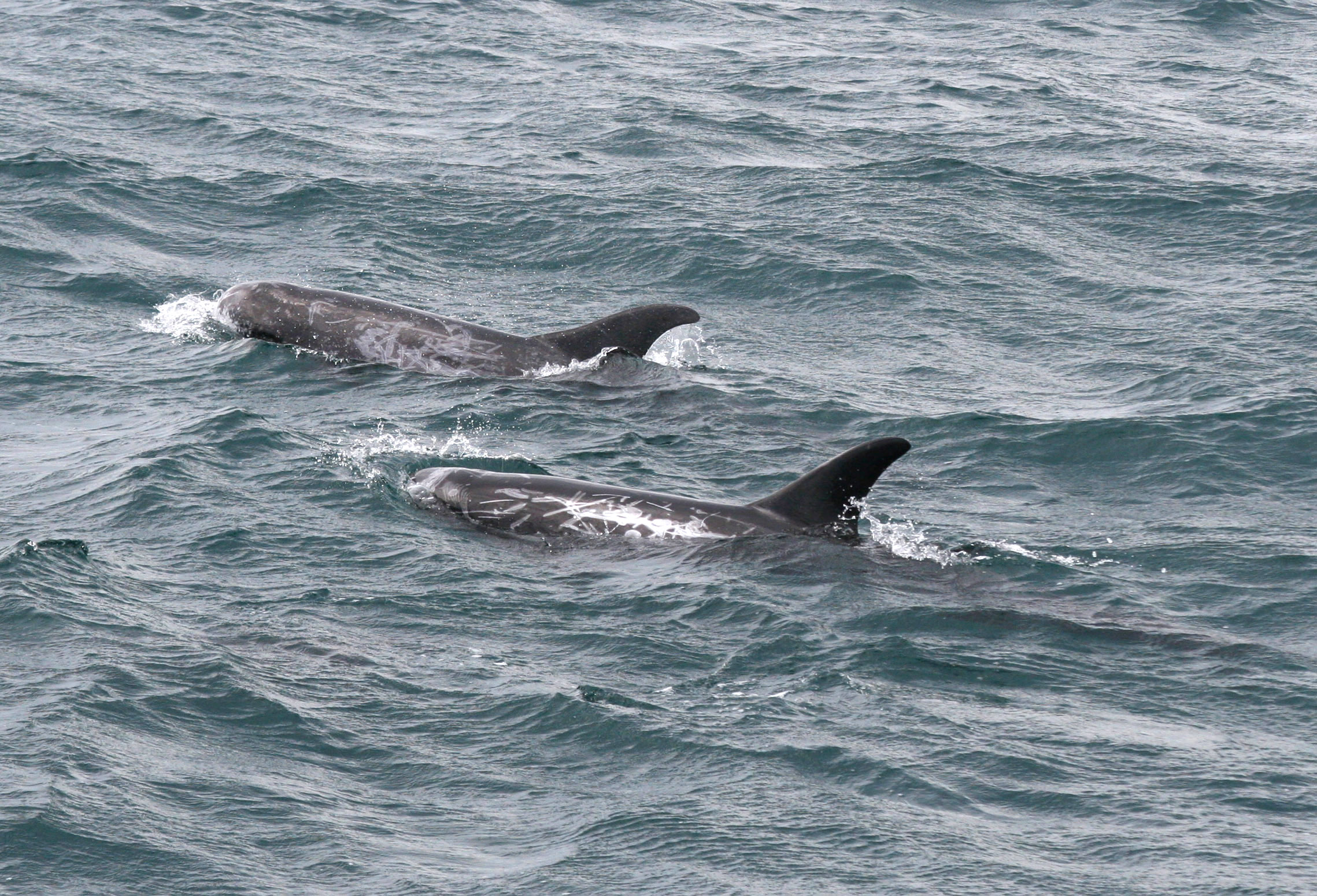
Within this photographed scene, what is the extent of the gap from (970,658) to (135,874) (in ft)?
21.9

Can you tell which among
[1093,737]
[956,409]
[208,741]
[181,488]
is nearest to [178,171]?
[181,488]

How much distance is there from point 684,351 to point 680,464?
3.98 m

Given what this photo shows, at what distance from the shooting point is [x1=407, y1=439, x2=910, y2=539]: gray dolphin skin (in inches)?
602

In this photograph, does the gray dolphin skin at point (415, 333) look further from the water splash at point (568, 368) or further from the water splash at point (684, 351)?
the water splash at point (684, 351)

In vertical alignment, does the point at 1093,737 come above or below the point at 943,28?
below

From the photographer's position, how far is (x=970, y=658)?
1340 centimetres

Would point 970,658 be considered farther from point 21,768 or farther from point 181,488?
point 181,488

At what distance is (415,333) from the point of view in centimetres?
2189

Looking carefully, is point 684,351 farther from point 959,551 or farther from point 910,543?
point 959,551

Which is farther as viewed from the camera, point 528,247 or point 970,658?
point 528,247

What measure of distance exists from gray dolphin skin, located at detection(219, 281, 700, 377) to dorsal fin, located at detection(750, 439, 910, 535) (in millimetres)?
5449

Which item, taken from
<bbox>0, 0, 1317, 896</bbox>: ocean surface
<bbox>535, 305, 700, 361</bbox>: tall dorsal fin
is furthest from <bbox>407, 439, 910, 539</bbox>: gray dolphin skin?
<bbox>535, 305, 700, 361</bbox>: tall dorsal fin

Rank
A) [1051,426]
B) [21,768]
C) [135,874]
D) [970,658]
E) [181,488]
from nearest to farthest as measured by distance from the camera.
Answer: [135,874] → [21,768] → [970,658] → [181,488] → [1051,426]

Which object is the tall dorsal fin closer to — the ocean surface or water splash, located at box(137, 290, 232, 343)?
the ocean surface
